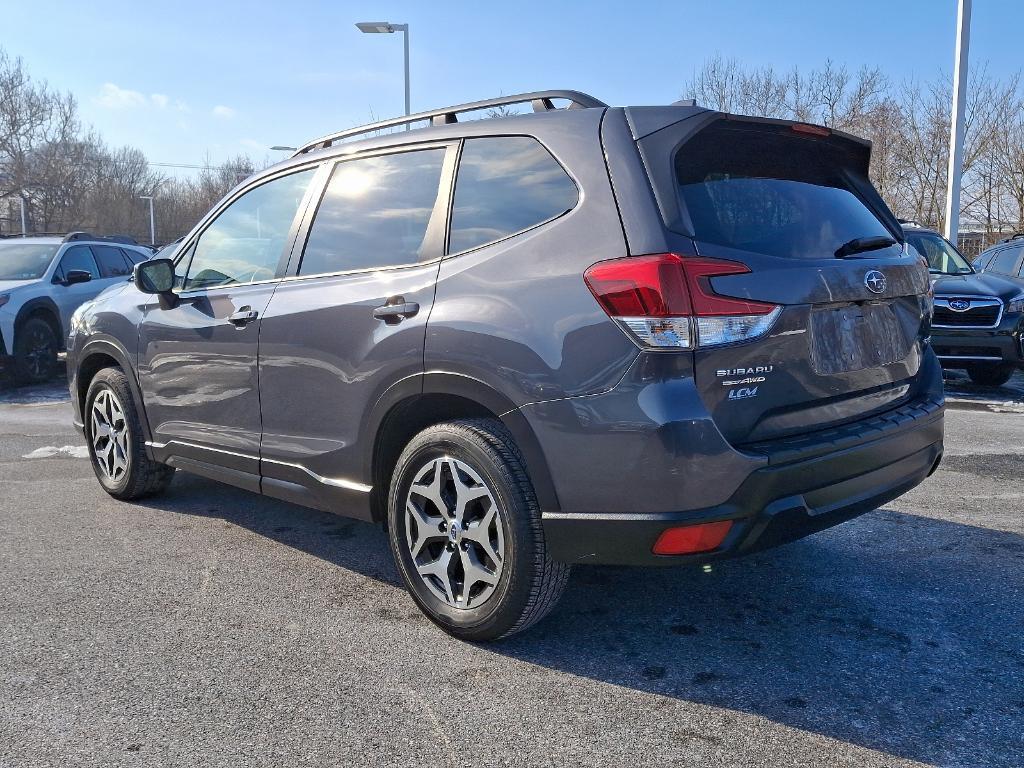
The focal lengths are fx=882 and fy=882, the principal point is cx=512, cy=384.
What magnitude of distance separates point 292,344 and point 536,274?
4.31 feet

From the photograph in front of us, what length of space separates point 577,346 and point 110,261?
435 inches

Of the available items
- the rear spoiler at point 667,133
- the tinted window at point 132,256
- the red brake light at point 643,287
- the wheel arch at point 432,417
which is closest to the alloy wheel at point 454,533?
the wheel arch at point 432,417

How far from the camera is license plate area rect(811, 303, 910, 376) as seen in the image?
9.45ft

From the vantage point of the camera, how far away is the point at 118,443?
16.6ft

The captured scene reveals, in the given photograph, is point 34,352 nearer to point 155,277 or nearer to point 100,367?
point 100,367

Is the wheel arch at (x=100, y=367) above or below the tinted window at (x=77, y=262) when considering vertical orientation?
below

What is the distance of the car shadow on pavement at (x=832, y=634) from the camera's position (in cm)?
261

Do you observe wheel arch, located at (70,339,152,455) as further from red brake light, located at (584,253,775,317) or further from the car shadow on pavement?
red brake light, located at (584,253,775,317)

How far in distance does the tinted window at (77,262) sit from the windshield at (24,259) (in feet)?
0.49

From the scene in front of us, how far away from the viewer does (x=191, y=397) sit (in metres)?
4.36

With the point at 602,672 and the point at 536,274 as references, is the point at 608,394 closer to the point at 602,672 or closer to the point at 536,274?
the point at 536,274

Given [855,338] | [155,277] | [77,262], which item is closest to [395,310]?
[855,338]

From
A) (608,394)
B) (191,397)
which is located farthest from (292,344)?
(608,394)

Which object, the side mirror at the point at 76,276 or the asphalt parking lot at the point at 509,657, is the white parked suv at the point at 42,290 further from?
the asphalt parking lot at the point at 509,657
